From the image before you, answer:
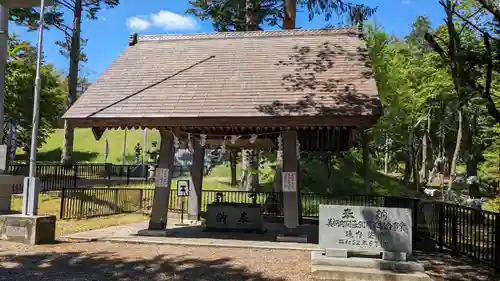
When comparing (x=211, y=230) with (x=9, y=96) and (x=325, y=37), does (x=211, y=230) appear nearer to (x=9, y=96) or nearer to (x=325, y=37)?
(x=325, y=37)

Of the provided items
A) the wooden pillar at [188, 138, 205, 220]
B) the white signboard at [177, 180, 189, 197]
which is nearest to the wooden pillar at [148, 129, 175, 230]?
the white signboard at [177, 180, 189, 197]

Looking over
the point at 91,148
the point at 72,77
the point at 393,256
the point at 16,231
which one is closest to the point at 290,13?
the point at 393,256

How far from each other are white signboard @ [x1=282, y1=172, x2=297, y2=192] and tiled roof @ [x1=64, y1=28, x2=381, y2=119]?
66.9 inches

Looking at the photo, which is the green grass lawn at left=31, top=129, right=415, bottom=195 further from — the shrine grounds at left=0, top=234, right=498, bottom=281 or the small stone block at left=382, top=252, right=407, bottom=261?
the small stone block at left=382, top=252, right=407, bottom=261

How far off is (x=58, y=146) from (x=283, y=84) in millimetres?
51689

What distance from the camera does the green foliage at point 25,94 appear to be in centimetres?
2738

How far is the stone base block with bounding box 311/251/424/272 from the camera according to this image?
757 centimetres

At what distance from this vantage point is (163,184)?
1152 cm

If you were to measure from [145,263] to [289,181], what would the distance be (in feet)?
13.4

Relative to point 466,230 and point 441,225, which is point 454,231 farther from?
point 466,230

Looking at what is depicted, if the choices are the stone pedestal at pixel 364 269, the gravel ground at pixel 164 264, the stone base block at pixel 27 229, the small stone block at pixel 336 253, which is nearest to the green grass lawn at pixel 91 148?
the stone base block at pixel 27 229

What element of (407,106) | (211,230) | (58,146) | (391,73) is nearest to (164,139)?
(211,230)

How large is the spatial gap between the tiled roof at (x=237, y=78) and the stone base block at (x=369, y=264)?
331 cm

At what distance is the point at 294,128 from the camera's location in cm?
1059
